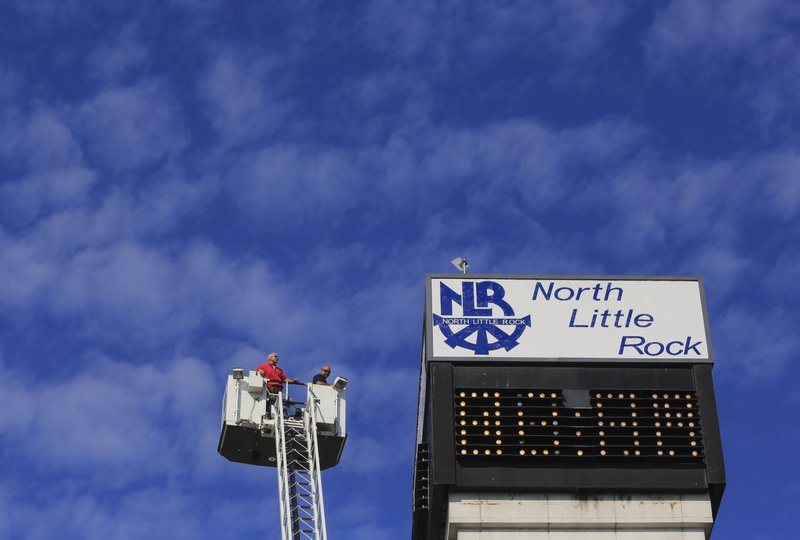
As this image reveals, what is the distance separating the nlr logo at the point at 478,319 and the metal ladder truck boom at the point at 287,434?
518 cm

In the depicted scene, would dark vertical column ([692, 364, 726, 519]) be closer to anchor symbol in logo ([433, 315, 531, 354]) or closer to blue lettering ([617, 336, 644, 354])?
blue lettering ([617, 336, 644, 354])

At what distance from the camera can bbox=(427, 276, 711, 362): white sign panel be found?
6234 cm

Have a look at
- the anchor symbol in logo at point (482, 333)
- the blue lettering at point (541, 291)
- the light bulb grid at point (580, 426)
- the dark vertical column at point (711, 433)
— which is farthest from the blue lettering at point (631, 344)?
the anchor symbol in logo at point (482, 333)

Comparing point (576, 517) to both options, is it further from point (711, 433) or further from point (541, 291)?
point (541, 291)

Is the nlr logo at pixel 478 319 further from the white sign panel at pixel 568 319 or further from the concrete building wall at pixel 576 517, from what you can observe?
the concrete building wall at pixel 576 517

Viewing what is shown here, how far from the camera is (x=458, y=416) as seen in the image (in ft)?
200

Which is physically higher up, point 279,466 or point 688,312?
point 688,312

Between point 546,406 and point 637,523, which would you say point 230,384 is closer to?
point 546,406

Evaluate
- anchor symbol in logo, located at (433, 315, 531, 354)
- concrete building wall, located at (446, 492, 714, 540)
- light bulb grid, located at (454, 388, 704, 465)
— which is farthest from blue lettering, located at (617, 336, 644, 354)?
concrete building wall, located at (446, 492, 714, 540)

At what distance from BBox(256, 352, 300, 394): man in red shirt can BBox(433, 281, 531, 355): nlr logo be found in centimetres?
631

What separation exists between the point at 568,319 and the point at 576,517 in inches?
302

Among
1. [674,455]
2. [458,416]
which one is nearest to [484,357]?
[458,416]

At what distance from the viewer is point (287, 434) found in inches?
2518

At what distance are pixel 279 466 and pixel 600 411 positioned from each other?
11.7 m
